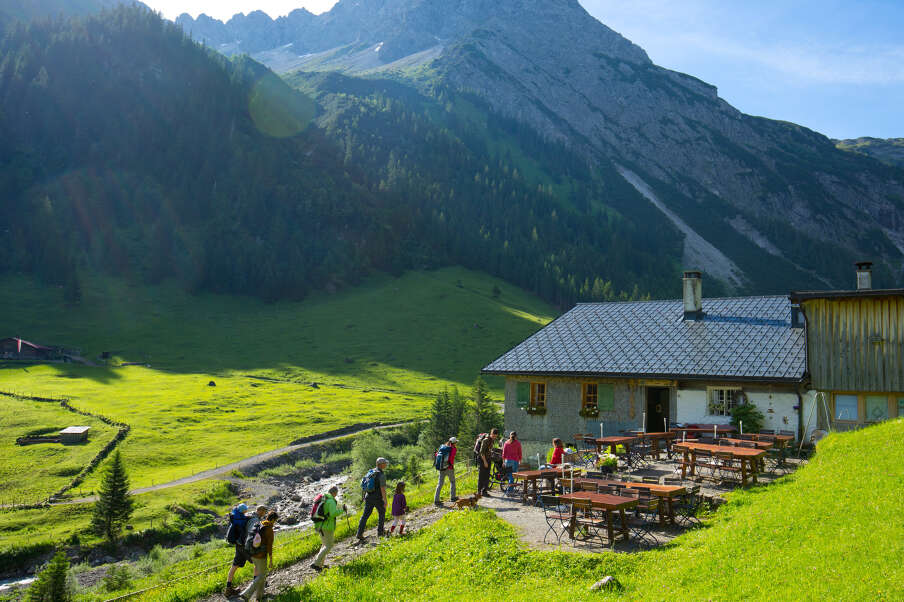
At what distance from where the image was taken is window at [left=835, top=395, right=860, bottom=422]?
83.4 feet

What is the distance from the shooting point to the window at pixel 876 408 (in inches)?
976

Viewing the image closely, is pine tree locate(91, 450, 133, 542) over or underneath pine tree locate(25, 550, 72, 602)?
underneath

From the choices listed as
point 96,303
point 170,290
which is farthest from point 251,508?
point 170,290

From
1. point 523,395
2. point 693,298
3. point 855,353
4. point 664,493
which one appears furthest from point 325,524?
point 693,298

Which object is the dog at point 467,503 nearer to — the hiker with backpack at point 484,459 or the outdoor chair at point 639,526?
the hiker with backpack at point 484,459

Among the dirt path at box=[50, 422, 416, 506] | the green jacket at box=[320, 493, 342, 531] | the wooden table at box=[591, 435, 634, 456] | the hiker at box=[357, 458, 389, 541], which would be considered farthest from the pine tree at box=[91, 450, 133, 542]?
the wooden table at box=[591, 435, 634, 456]

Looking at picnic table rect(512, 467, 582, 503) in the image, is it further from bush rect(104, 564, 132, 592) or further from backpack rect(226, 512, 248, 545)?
bush rect(104, 564, 132, 592)

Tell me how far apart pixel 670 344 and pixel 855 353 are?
27.9ft

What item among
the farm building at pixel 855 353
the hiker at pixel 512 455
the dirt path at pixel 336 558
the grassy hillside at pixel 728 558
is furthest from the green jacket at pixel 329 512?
the farm building at pixel 855 353

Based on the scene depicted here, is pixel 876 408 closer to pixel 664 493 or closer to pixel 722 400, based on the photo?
pixel 722 400

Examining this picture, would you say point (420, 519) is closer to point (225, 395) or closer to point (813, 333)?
point (813, 333)

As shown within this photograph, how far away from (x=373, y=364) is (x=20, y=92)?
175334 millimetres

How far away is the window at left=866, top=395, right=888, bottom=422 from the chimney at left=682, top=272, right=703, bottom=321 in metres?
9.57

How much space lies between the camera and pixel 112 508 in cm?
3800
